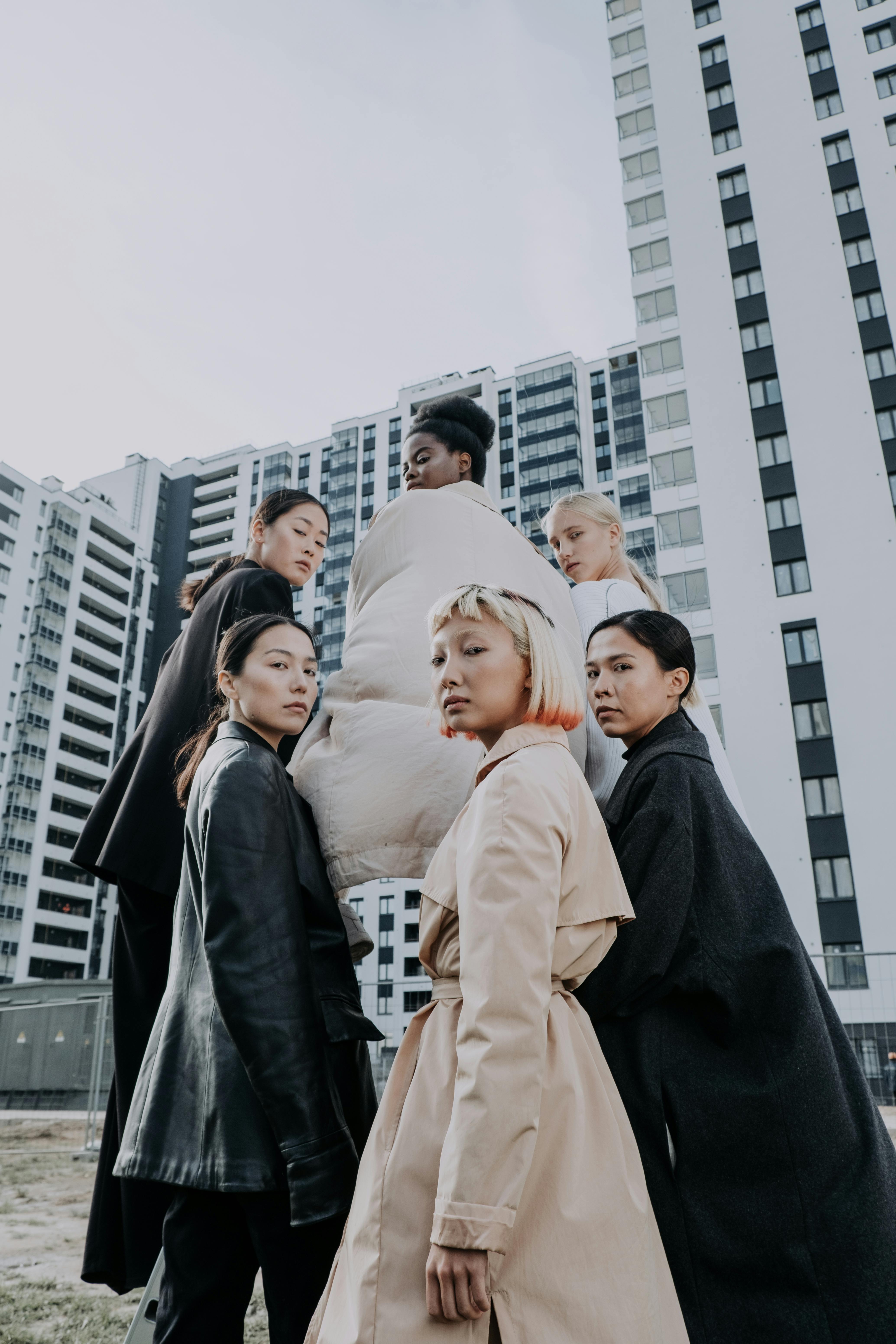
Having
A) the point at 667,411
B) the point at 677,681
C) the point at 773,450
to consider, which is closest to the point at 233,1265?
the point at 677,681

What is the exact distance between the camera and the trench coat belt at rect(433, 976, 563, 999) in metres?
1.46

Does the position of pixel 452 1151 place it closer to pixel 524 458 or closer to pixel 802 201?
pixel 802 201

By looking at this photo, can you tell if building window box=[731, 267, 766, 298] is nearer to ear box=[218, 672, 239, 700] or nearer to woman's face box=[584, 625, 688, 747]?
woman's face box=[584, 625, 688, 747]

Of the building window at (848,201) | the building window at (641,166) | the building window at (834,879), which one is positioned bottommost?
the building window at (834,879)

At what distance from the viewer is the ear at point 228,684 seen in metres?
2.02

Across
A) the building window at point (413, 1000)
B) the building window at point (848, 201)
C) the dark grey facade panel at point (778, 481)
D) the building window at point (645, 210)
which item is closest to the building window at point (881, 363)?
the dark grey facade panel at point (778, 481)

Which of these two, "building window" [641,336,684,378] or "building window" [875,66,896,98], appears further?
"building window" [641,336,684,378]

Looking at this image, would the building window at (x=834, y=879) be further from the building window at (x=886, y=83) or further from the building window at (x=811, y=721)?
the building window at (x=886, y=83)

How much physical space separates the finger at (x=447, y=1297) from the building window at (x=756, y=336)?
28289mm

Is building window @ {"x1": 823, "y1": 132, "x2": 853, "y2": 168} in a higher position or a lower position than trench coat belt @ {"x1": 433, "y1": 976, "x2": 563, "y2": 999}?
higher

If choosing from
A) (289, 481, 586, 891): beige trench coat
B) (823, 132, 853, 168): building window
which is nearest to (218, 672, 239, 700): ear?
(289, 481, 586, 891): beige trench coat

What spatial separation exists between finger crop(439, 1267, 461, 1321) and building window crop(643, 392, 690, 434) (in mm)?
28165

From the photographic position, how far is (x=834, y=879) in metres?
21.2

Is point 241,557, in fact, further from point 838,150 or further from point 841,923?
point 838,150
